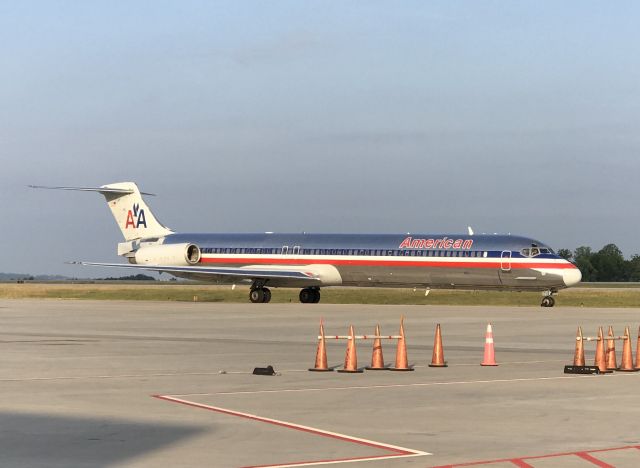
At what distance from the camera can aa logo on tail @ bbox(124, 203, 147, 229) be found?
66.6 metres

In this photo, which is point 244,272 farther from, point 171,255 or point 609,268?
point 609,268

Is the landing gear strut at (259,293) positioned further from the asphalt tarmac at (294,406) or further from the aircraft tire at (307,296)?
the asphalt tarmac at (294,406)

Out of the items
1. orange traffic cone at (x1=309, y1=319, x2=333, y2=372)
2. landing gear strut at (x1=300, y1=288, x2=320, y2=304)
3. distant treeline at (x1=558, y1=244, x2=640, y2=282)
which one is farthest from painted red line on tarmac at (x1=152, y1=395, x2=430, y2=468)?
distant treeline at (x1=558, y1=244, x2=640, y2=282)

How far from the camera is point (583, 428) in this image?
12.8m

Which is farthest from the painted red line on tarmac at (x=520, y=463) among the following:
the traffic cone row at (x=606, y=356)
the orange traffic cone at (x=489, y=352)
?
the orange traffic cone at (x=489, y=352)

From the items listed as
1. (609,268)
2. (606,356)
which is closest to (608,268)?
(609,268)

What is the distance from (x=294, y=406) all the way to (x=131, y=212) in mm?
53353

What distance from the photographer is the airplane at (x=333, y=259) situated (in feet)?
173

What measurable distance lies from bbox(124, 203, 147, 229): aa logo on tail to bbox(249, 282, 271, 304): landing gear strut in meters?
9.76

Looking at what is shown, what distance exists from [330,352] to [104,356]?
15.3 feet

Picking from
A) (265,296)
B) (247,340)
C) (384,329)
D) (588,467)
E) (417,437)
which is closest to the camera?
(588,467)

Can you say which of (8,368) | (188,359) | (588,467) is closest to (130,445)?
(588,467)

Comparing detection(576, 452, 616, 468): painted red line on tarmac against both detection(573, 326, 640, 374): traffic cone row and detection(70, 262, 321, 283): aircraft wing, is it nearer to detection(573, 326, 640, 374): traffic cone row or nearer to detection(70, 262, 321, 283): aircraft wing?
detection(573, 326, 640, 374): traffic cone row

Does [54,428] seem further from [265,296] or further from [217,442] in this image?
[265,296]
